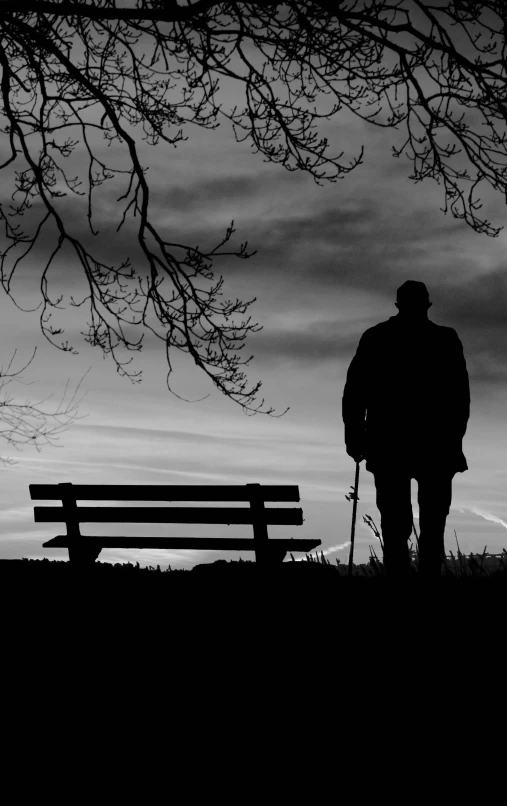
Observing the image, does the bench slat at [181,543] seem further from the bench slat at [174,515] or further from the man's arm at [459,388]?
the man's arm at [459,388]

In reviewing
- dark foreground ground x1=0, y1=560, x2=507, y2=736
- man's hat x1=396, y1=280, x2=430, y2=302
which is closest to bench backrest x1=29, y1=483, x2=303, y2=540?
dark foreground ground x1=0, y1=560, x2=507, y2=736

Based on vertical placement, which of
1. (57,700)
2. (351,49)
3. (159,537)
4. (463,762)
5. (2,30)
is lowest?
(463,762)

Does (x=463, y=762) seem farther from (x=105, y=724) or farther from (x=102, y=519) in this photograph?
(x=102, y=519)

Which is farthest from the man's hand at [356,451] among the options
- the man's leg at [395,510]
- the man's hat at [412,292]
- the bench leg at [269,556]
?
the bench leg at [269,556]

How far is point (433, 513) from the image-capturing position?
22.0 feet

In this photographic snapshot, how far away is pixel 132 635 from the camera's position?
5.69 m

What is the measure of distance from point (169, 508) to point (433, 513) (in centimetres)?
314

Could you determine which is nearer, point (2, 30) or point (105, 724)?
point (105, 724)

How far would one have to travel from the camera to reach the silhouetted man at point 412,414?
6.61m

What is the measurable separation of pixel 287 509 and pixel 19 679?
401 cm

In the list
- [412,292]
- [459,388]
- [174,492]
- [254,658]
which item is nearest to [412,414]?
[459,388]

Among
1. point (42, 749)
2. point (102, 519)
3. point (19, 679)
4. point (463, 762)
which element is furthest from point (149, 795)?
point (102, 519)

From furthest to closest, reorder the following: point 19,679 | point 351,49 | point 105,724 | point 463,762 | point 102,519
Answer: point 102,519, point 351,49, point 19,679, point 105,724, point 463,762

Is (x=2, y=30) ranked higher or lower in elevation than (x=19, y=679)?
higher
